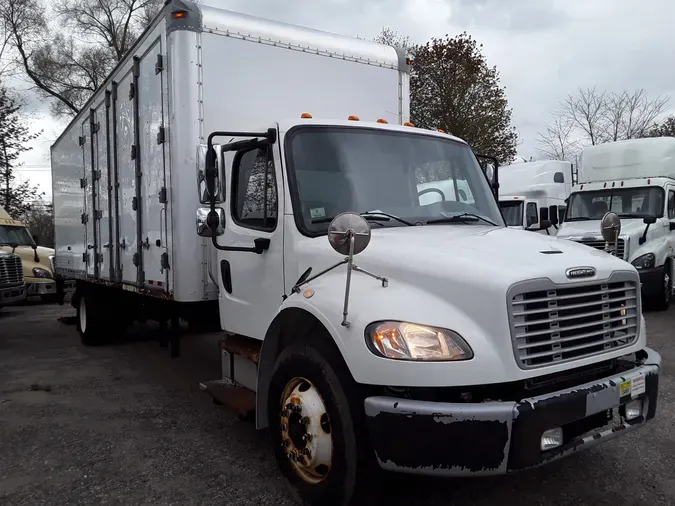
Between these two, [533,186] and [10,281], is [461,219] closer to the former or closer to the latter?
[10,281]

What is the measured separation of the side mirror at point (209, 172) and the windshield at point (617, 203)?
9.60m

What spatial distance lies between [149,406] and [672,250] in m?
10.00

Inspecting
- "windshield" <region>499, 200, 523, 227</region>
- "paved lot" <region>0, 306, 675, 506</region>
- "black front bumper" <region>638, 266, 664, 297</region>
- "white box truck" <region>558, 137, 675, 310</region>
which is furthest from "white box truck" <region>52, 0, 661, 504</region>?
"windshield" <region>499, 200, 523, 227</region>

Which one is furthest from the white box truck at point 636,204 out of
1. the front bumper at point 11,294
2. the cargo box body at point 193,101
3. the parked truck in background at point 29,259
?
the parked truck in background at point 29,259

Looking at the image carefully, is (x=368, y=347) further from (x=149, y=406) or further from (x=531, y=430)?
(x=149, y=406)

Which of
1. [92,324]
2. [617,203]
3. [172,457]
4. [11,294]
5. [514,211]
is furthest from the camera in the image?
[514,211]

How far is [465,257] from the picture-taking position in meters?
2.97

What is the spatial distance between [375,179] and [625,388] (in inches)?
76.5

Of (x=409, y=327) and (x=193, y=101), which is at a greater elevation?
(x=193, y=101)

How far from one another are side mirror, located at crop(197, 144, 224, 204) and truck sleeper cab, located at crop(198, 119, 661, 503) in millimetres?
17

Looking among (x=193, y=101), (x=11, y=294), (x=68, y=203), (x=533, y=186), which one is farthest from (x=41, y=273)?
(x=533, y=186)

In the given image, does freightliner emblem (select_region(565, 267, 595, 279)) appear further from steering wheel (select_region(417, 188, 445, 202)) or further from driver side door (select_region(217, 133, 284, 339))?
driver side door (select_region(217, 133, 284, 339))

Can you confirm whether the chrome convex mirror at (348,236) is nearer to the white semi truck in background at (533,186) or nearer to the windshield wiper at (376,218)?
the windshield wiper at (376,218)

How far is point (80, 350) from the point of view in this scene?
854 cm
